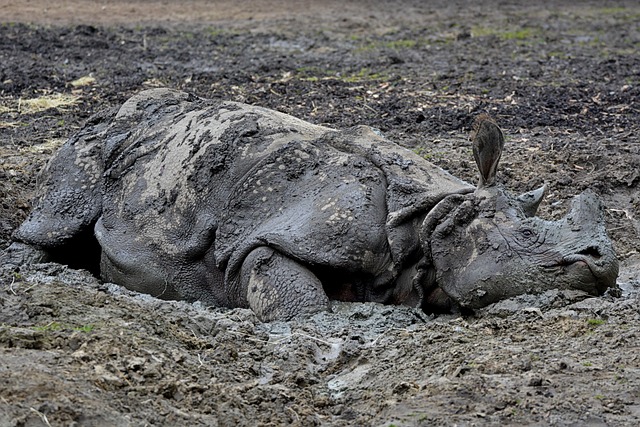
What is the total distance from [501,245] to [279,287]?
51.4 inches

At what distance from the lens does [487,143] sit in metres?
6.35

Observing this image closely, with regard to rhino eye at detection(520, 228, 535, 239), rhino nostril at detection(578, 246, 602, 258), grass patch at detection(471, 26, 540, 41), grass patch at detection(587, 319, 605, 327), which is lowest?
grass patch at detection(471, 26, 540, 41)

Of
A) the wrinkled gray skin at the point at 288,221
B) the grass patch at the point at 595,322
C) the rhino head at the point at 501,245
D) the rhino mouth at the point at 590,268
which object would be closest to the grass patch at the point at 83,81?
the wrinkled gray skin at the point at 288,221

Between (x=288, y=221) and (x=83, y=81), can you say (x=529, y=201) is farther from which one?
(x=83, y=81)

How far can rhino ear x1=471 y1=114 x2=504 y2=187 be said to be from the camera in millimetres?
6312

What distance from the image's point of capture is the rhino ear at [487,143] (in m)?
6.31

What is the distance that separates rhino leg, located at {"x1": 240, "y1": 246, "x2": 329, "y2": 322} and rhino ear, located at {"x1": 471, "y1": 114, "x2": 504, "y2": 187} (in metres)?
1.19

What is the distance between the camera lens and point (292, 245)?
6.52 m

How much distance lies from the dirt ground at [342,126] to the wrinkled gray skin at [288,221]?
0.65 feet

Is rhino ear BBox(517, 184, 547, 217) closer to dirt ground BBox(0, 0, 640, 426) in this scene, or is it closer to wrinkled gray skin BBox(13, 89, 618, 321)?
wrinkled gray skin BBox(13, 89, 618, 321)

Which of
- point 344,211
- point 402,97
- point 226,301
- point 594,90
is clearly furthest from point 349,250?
point 594,90

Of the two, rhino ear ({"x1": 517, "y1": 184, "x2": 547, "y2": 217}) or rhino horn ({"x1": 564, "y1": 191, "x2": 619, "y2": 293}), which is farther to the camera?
rhino ear ({"x1": 517, "y1": 184, "x2": 547, "y2": 217})

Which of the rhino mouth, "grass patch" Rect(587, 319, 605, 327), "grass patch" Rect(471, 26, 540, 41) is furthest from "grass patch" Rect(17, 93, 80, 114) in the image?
"grass patch" Rect(587, 319, 605, 327)

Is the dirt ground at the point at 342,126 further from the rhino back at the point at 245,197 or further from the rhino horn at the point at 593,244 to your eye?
the rhino back at the point at 245,197
